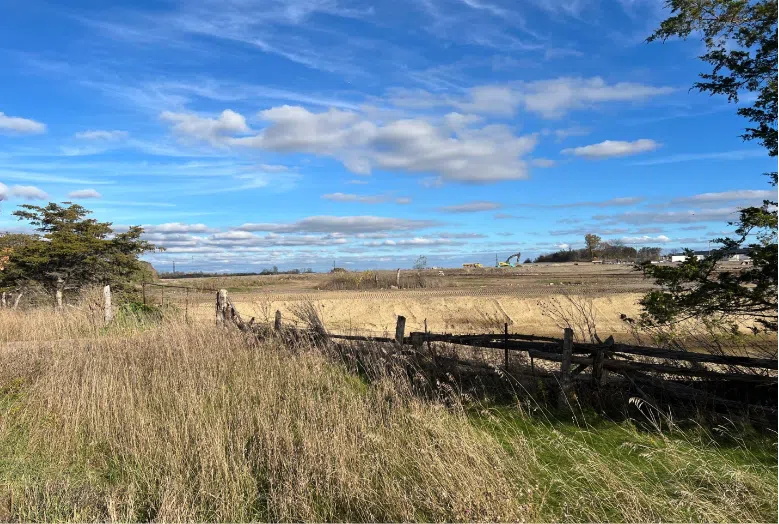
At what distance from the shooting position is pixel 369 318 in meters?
23.7

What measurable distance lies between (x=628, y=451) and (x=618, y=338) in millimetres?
14314

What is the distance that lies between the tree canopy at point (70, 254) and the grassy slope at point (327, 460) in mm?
13101

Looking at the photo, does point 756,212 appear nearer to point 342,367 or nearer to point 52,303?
point 342,367

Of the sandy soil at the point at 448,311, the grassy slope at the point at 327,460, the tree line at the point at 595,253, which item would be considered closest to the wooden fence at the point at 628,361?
the grassy slope at the point at 327,460

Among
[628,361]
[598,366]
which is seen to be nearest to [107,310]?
[598,366]

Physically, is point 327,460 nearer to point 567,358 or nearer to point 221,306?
point 567,358

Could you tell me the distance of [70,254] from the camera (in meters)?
18.6

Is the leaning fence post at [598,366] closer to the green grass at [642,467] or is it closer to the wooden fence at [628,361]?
the wooden fence at [628,361]

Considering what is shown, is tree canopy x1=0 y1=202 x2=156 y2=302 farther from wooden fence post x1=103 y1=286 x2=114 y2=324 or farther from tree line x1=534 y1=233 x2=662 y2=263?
tree line x1=534 y1=233 x2=662 y2=263

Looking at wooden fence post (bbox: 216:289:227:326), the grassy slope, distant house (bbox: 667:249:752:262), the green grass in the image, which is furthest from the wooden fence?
wooden fence post (bbox: 216:289:227:326)

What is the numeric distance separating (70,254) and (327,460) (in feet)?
57.5

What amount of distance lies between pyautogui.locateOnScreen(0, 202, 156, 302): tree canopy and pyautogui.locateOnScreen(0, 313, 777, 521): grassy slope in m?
13.1

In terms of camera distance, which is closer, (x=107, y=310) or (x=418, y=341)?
(x=418, y=341)

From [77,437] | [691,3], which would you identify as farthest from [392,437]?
[691,3]
